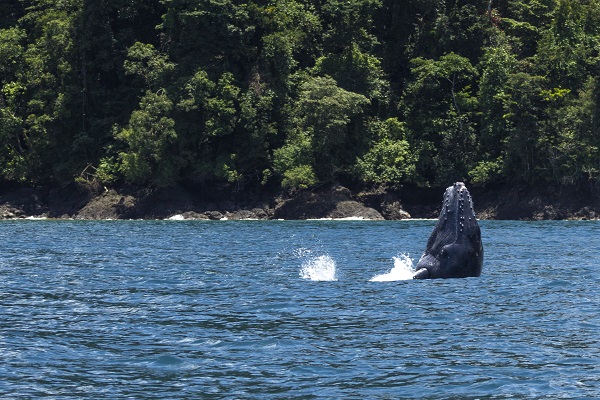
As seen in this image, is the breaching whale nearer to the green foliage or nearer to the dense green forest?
the dense green forest

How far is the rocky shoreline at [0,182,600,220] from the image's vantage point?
54.2 metres

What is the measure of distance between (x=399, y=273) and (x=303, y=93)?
34.0 metres

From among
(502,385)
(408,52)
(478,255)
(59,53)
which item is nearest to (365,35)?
(408,52)

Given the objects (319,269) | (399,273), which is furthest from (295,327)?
(319,269)

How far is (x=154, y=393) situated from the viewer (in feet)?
38.0

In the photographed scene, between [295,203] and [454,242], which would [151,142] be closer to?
[295,203]

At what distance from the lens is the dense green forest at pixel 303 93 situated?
5553 cm

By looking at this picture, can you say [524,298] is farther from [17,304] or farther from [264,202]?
[264,202]

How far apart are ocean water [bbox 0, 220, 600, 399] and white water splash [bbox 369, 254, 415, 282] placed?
0.12 meters

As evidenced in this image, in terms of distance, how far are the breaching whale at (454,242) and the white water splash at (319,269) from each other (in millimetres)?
2998

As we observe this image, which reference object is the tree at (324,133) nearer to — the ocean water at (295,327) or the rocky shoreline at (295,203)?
the rocky shoreline at (295,203)

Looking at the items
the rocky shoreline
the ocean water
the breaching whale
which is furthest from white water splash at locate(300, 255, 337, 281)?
the rocky shoreline

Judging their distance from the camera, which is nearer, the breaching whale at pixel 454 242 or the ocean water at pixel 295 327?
the ocean water at pixel 295 327

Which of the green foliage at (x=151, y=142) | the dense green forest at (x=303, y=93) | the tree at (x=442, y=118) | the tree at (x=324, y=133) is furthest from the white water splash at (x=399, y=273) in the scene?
the green foliage at (x=151, y=142)
